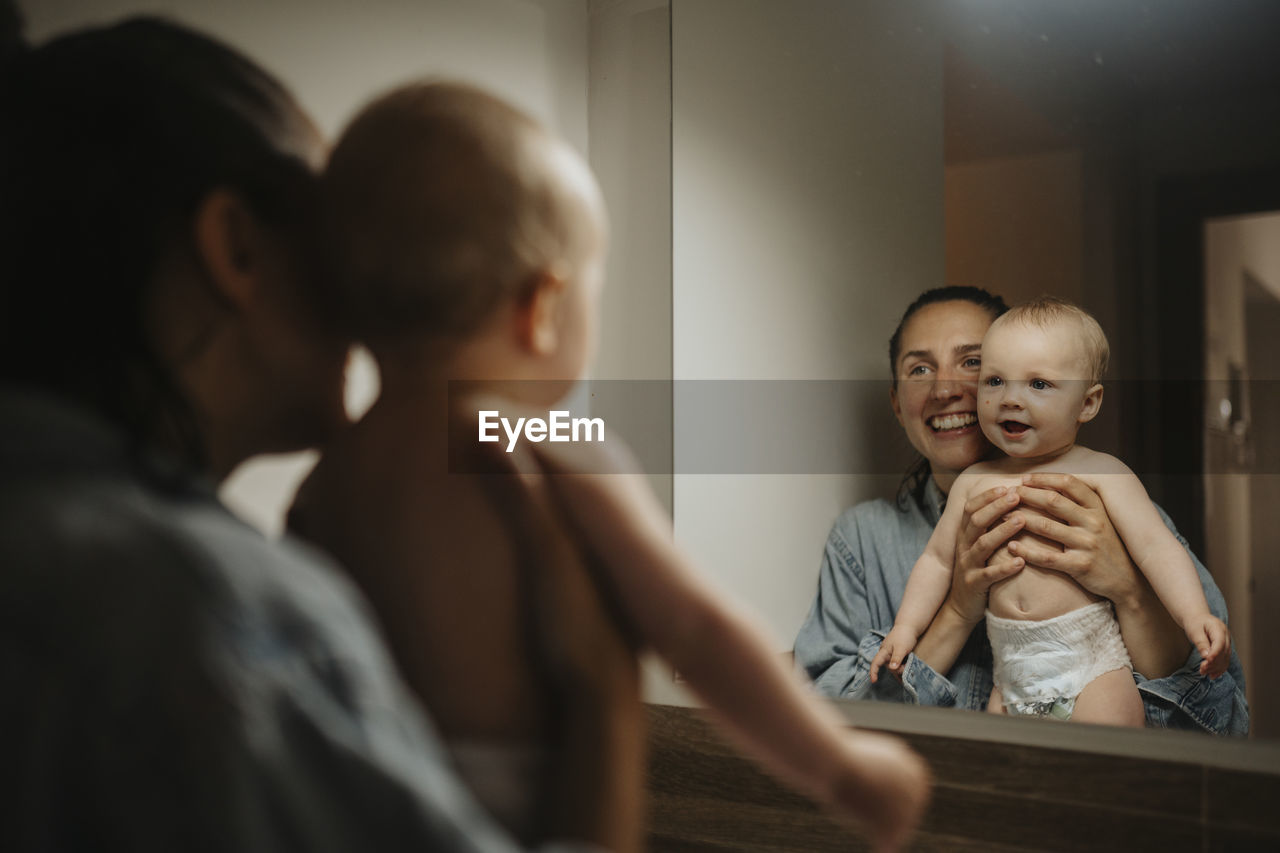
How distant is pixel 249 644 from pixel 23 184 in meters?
0.17

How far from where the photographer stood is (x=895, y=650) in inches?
30.6

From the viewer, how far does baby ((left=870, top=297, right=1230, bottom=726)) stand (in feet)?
2.14

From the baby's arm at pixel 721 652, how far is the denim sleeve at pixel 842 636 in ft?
1.49

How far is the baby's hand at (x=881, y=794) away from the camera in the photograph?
0.34m

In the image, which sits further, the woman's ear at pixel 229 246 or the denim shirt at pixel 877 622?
the denim shirt at pixel 877 622

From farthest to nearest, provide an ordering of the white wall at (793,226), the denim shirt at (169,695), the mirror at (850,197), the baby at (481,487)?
1. the white wall at (793,226)
2. the mirror at (850,197)
3. the baby at (481,487)
4. the denim shirt at (169,695)

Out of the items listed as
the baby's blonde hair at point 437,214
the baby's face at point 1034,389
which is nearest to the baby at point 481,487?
the baby's blonde hair at point 437,214

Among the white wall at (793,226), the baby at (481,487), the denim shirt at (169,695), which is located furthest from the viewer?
the white wall at (793,226)

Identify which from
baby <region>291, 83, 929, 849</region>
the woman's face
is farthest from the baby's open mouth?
baby <region>291, 83, 929, 849</region>

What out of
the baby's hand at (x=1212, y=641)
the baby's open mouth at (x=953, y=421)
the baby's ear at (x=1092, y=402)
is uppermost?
the baby's ear at (x=1092, y=402)

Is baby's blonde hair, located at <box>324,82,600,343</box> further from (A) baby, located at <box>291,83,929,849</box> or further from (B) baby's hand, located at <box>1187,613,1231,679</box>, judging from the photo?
(B) baby's hand, located at <box>1187,613,1231,679</box>

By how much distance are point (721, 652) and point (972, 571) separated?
44 cm

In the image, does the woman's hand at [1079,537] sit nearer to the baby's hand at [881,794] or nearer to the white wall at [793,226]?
the white wall at [793,226]

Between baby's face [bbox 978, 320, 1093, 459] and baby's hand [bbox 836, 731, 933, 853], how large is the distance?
37cm
